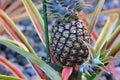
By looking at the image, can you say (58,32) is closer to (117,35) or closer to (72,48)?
(72,48)

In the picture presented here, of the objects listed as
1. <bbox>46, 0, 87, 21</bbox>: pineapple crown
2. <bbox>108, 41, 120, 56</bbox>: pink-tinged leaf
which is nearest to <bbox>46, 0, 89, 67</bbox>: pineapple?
<bbox>46, 0, 87, 21</bbox>: pineapple crown

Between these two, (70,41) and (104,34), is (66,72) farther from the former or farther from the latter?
(104,34)

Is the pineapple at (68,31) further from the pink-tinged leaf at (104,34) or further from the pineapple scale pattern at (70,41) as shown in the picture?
the pink-tinged leaf at (104,34)

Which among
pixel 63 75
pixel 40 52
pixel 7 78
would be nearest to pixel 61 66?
pixel 63 75

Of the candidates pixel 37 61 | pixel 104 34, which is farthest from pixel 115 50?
pixel 37 61

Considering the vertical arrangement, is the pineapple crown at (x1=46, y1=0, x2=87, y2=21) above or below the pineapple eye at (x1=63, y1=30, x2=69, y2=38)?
above

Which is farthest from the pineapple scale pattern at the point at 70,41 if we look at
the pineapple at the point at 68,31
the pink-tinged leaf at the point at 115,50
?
the pink-tinged leaf at the point at 115,50

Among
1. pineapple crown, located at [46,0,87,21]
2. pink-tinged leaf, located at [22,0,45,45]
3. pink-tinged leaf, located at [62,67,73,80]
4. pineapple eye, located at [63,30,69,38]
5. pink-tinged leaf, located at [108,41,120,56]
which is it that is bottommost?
pink-tinged leaf, located at [62,67,73,80]

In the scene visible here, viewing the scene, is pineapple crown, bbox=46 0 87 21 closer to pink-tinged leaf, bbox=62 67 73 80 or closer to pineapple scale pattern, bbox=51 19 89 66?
pineapple scale pattern, bbox=51 19 89 66

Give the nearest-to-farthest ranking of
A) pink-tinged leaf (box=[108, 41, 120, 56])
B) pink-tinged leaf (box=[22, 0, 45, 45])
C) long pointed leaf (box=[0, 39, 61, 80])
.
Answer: long pointed leaf (box=[0, 39, 61, 80])
pink-tinged leaf (box=[108, 41, 120, 56])
pink-tinged leaf (box=[22, 0, 45, 45])
